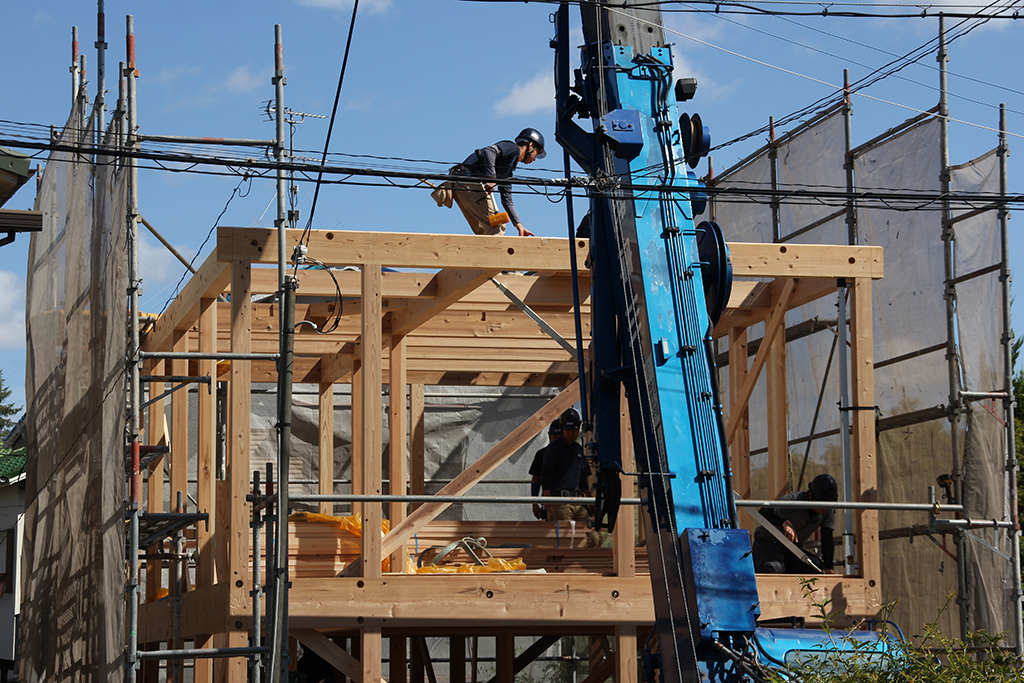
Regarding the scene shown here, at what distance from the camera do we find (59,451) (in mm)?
10133

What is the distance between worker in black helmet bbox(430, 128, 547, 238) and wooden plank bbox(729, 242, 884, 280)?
2204mm

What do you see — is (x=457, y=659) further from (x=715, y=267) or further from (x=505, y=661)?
(x=715, y=267)

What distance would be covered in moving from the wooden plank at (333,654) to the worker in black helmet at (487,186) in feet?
13.9

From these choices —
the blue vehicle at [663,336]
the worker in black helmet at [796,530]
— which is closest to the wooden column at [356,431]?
the blue vehicle at [663,336]

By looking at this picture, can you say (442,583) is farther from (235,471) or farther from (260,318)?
(260,318)

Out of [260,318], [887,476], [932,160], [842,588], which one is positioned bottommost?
[842,588]

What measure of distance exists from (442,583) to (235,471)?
6.31 feet

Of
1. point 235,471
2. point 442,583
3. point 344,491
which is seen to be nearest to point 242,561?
point 235,471

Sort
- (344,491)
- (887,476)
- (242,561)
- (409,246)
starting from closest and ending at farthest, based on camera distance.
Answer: (242,561) < (409,246) < (887,476) < (344,491)

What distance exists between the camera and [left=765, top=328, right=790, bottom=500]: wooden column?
11.9 m

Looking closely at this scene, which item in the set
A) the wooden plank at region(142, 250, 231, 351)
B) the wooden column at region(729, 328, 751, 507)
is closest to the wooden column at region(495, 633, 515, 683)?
the wooden column at region(729, 328, 751, 507)

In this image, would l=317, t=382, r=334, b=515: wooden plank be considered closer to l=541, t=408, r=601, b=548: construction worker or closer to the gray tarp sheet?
l=541, t=408, r=601, b=548: construction worker

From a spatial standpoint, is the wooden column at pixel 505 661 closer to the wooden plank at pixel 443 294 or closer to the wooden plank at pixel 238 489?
the wooden plank at pixel 443 294

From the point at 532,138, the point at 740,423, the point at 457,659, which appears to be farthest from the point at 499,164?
the point at 457,659
